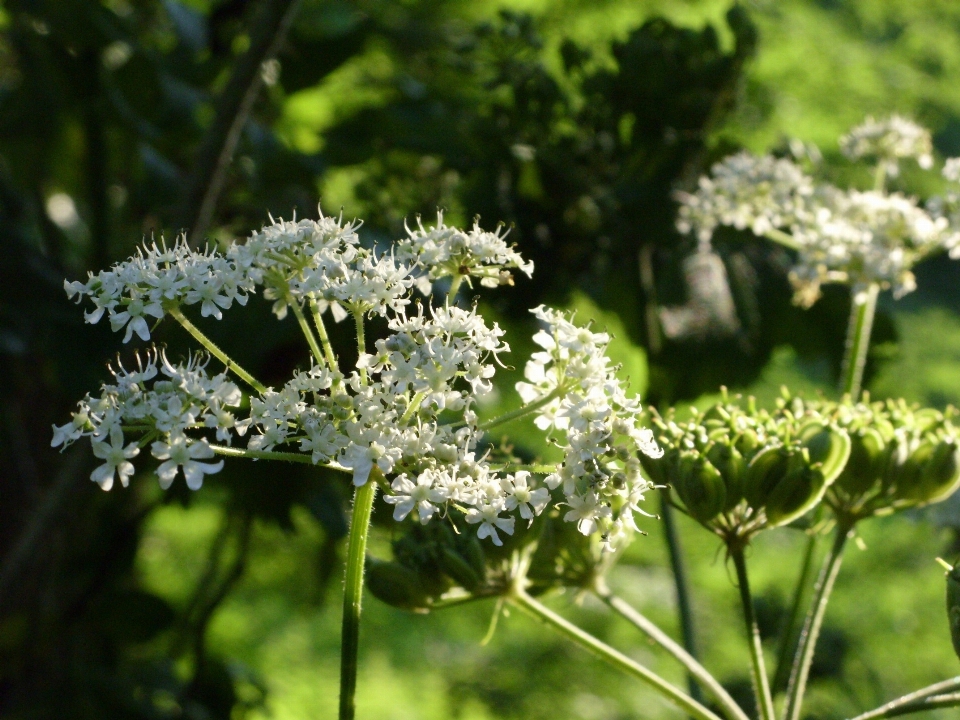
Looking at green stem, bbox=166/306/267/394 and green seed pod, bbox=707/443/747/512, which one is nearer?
green stem, bbox=166/306/267/394

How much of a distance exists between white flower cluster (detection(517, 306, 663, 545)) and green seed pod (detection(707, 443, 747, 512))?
0.10 meters

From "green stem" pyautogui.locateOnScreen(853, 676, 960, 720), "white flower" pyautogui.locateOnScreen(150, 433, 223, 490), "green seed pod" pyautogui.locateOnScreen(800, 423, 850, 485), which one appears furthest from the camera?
"green seed pod" pyautogui.locateOnScreen(800, 423, 850, 485)

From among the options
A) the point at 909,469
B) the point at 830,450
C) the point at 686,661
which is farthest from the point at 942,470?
the point at 686,661

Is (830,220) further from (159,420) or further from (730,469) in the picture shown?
(159,420)

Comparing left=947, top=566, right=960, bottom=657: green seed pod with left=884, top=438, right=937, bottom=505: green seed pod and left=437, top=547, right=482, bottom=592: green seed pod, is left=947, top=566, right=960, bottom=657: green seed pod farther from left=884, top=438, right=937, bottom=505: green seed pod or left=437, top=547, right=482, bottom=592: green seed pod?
left=437, top=547, right=482, bottom=592: green seed pod

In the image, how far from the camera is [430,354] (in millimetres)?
888

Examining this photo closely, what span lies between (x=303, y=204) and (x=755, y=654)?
141 cm

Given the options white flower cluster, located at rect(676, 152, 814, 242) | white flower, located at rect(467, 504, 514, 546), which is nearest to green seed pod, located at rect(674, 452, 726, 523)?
white flower, located at rect(467, 504, 514, 546)

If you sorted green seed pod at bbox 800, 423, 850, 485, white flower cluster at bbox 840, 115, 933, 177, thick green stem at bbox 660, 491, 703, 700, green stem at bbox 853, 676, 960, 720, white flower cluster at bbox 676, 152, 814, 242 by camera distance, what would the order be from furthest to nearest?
white flower cluster at bbox 840, 115, 933, 177
white flower cluster at bbox 676, 152, 814, 242
thick green stem at bbox 660, 491, 703, 700
green seed pod at bbox 800, 423, 850, 485
green stem at bbox 853, 676, 960, 720

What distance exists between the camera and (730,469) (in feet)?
3.43

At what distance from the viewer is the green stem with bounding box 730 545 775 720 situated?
1.01m

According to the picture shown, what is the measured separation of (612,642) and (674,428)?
9.92 ft

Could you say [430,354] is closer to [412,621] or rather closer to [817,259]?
[817,259]

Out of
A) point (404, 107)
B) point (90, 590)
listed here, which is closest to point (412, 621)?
point (90, 590)
